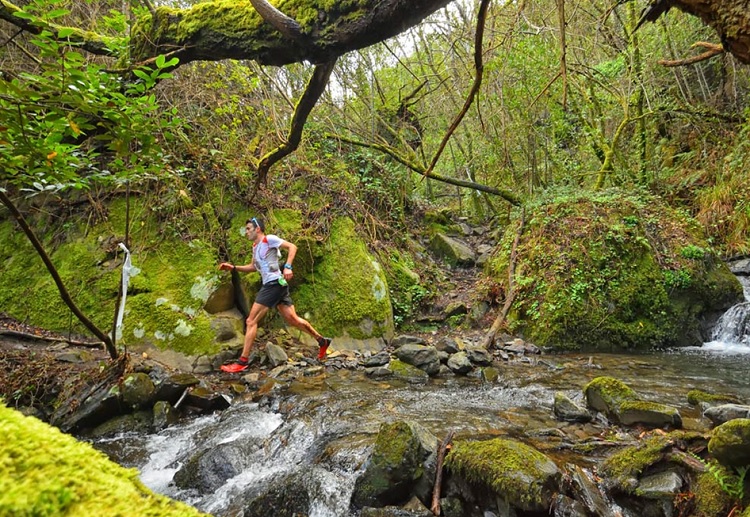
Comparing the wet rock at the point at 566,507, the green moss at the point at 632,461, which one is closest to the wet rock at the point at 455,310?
the green moss at the point at 632,461

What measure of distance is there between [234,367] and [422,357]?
275 cm

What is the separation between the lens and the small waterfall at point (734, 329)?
22.5 ft

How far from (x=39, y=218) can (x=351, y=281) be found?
18.7 feet

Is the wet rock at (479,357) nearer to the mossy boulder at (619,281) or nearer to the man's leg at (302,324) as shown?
the mossy boulder at (619,281)

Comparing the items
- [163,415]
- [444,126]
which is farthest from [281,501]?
[444,126]

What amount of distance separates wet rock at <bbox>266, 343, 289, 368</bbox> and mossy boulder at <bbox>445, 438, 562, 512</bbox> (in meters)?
3.67

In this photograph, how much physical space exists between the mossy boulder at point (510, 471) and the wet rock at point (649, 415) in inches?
62.5

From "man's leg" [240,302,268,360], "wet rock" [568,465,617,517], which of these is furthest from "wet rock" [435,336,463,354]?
"wet rock" [568,465,617,517]

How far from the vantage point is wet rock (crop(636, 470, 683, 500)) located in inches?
98.6

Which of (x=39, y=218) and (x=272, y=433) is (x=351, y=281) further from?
(x=39, y=218)

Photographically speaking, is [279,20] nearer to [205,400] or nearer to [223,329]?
[205,400]

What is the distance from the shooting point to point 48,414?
4156 millimetres

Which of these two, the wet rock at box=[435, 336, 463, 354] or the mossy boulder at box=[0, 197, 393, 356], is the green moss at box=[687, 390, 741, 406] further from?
the mossy boulder at box=[0, 197, 393, 356]

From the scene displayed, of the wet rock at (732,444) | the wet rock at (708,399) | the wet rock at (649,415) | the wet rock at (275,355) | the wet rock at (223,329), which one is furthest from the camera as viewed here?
the wet rock at (223,329)
